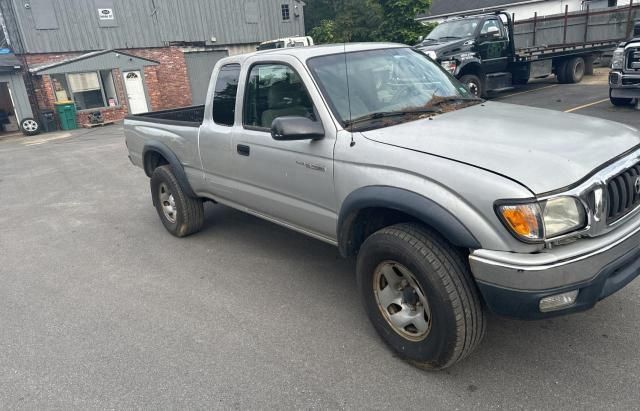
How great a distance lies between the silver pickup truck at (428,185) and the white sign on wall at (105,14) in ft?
61.4

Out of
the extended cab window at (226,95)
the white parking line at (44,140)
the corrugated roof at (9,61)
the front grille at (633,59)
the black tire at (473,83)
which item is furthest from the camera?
the corrugated roof at (9,61)

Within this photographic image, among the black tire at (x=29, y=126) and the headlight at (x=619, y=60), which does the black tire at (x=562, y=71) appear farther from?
the black tire at (x=29, y=126)

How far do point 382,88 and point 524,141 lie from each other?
1.20 m

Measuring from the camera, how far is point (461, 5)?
111ft

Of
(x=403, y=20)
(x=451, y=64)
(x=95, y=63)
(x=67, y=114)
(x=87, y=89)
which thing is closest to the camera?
(x=451, y=64)

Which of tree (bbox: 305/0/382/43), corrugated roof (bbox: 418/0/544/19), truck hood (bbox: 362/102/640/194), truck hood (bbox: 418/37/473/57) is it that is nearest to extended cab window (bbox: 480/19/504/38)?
truck hood (bbox: 418/37/473/57)

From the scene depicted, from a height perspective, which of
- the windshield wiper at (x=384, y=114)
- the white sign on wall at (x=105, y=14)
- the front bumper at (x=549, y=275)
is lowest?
the front bumper at (x=549, y=275)

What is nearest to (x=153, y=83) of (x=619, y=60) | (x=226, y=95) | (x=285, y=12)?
(x=285, y=12)

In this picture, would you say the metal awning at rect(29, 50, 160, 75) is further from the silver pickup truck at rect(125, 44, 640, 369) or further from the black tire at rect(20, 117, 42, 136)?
the silver pickup truck at rect(125, 44, 640, 369)

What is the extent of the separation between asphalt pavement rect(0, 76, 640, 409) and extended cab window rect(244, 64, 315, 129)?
1443 millimetres

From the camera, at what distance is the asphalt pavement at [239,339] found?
9.05ft

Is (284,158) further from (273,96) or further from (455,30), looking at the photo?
(455,30)

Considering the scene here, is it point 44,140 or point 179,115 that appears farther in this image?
point 44,140

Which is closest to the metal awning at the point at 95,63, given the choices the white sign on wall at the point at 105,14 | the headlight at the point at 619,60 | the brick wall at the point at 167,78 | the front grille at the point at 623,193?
the brick wall at the point at 167,78
